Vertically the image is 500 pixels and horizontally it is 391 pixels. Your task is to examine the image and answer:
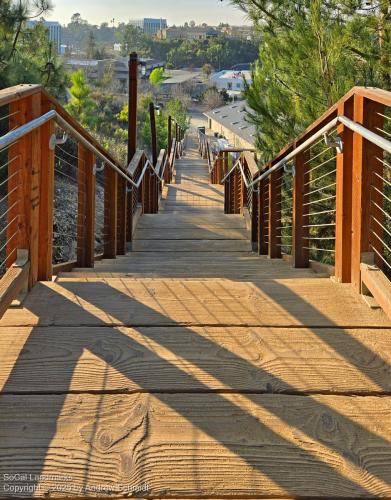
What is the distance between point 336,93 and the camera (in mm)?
4895

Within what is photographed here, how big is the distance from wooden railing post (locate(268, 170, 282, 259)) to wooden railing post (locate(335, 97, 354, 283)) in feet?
6.64

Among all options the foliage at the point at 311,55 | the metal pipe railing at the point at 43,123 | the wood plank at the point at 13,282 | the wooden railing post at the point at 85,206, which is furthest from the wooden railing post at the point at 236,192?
the wood plank at the point at 13,282

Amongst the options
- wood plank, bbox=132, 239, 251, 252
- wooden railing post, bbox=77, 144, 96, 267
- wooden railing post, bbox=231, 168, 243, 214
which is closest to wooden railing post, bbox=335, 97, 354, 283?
wooden railing post, bbox=77, 144, 96, 267

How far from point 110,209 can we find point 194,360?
3.04 m

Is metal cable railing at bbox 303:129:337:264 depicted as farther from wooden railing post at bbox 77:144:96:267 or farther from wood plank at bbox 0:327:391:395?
wood plank at bbox 0:327:391:395

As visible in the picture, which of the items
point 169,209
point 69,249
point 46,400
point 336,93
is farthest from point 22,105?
point 169,209

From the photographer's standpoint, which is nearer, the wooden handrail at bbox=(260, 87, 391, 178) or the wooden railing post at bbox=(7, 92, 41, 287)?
the wooden handrail at bbox=(260, 87, 391, 178)

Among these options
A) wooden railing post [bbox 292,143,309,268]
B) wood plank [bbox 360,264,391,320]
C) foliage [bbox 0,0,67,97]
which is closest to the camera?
wood plank [bbox 360,264,391,320]

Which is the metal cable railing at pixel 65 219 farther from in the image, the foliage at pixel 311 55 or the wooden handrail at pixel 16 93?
the wooden handrail at pixel 16 93

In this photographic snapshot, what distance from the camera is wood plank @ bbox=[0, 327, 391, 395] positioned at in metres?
1.87

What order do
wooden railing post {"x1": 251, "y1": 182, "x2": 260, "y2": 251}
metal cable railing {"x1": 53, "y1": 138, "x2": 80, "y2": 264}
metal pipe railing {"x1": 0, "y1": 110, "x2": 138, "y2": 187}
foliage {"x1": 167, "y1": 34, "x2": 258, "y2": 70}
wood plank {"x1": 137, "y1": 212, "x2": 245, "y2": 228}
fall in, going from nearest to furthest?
metal pipe railing {"x1": 0, "y1": 110, "x2": 138, "y2": 187} → wooden railing post {"x1": 251, "y1": 182, "x2": 260, "y2": 251} → wood plank {"x1": 137, "y1": 212, "x2": 245, "y2": 228} → metal cable railing {"x1": 53, "y1": 138, "x2": 80, "y2": 264} → foliage {"x1": 167, "y1": 34, "x2": 258, "y2": 70}

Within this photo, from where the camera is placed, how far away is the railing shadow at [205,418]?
149 centimetres

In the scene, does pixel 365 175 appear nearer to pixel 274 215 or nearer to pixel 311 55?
pixel 274 215

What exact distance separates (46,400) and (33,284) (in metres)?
1.00
